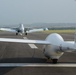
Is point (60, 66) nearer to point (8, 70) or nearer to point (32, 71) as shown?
point (32, 71)

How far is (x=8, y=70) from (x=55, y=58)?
3.35m

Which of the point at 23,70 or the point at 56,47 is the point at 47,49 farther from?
the point at 23,70

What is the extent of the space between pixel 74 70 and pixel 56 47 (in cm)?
174

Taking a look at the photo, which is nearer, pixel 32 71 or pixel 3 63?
pixel 32 71

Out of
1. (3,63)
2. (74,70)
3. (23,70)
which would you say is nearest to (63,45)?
(74,70)

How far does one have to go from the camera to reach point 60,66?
15.0 metres

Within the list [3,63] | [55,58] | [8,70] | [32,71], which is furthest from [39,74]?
[3,63]

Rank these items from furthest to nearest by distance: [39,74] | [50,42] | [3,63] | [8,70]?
[3,63] → [50,42] → [8,70] → [39,74]

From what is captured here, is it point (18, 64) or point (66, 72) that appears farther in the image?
point (18, 64)

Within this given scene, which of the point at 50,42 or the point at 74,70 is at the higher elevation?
the point at 50,42

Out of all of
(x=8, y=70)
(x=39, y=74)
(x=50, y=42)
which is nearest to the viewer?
(x=39, y=74)

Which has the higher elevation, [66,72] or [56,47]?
[56,47]

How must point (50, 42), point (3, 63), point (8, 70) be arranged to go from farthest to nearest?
1. point (3, 63)
2. point (50, 42)
3. point (8, 70)

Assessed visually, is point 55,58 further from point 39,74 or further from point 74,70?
point 39,74
